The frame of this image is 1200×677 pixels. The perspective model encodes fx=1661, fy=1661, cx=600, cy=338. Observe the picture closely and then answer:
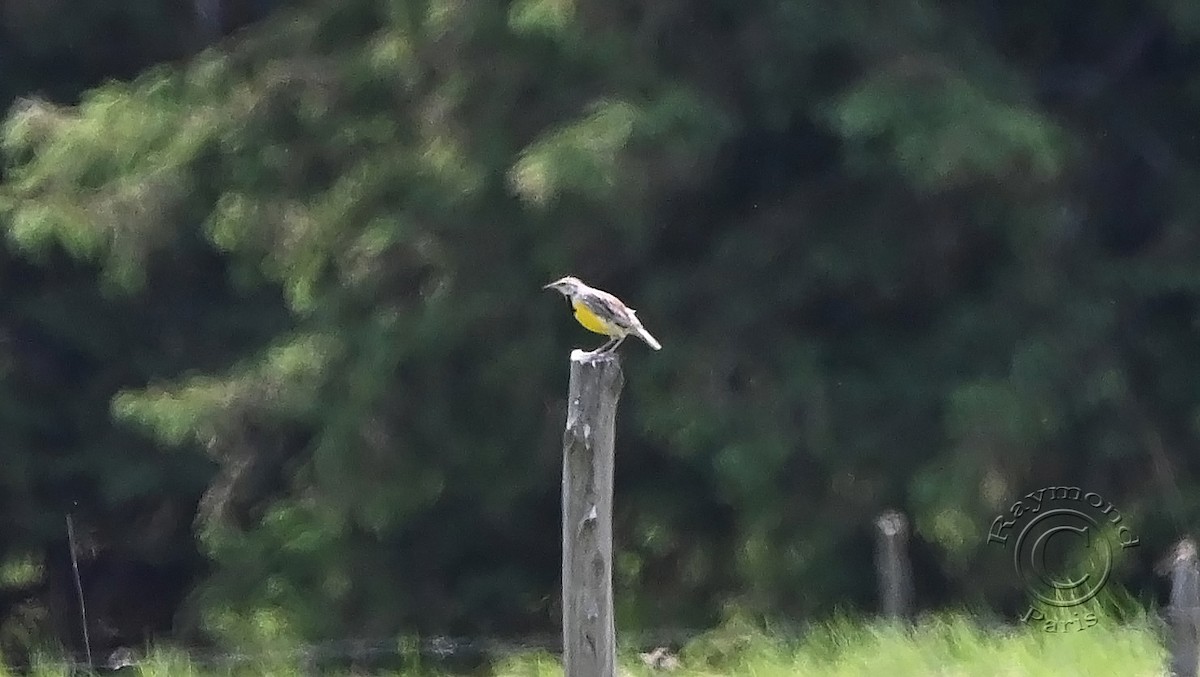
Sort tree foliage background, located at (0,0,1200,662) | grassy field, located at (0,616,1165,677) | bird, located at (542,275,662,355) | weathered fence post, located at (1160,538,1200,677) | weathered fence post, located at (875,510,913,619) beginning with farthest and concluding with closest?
tree foliage background, located at (0,0,1200,662) → weathered fence post, located at (875,510,913,619) → bird, located at (542,275,662,355) → grassy field, located at (0,616,1165,677) → weathered fence post, located at (1160,538,1200,677)

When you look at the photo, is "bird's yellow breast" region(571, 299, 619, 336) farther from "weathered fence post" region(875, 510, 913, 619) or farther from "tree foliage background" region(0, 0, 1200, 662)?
"weathered fence post" region(875, 510, 913, 619)

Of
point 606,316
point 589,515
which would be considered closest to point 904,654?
point 606,316

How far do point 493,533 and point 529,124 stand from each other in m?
2.51

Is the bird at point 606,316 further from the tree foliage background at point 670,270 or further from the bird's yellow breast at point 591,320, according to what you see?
the tree foliage background at point 670,270

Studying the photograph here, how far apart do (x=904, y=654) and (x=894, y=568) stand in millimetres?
733

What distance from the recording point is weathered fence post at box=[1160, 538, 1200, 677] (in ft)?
13.4

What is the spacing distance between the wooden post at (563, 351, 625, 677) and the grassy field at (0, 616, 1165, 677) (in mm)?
1734

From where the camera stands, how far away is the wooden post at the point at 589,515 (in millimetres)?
4164

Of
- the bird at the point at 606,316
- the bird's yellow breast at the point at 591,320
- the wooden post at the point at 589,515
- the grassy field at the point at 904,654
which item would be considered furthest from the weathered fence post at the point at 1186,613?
the bird's yellow breast at the point at 591,320

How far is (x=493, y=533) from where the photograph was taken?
29.2 ft

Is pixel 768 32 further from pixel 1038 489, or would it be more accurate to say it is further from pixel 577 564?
pixel 577 564

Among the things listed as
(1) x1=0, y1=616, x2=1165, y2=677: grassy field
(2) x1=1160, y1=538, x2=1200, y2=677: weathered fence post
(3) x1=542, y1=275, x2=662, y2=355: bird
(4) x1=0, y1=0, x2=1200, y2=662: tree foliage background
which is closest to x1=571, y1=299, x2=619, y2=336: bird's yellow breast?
Answer: (3) x1=542, y1=275, x2=662, y2=355: bird

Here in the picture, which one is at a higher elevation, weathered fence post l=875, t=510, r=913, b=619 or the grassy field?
weathered fence post l=875, t=510, r=913, b=619

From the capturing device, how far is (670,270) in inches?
302
